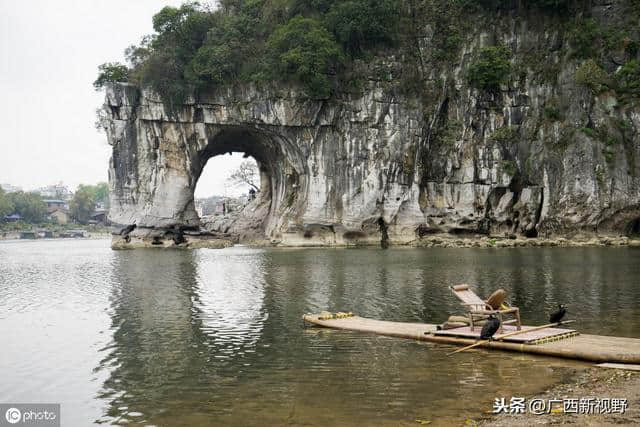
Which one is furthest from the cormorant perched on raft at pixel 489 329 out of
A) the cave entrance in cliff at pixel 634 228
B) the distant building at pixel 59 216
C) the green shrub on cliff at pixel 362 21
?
the distant building at pixel 59 216

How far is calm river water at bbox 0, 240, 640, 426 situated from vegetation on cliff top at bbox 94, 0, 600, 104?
22.7 m

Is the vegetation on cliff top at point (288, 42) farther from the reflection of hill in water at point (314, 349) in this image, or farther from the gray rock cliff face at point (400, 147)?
the reflection of hill in water at point (314, 349)

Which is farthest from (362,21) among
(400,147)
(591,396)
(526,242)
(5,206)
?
(5,206)

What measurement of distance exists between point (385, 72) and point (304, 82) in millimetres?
6273

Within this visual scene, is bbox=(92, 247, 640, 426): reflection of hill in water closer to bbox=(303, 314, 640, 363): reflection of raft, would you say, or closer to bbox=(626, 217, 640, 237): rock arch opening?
bbox=(303, 314, 640, 363): reflection of raft

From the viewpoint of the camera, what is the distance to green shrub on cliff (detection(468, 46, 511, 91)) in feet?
144

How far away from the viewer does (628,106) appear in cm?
4125

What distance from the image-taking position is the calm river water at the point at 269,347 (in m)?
8.17

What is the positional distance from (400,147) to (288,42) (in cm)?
1108

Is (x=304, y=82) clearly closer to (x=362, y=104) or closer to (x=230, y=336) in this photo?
(x=362, y=104)

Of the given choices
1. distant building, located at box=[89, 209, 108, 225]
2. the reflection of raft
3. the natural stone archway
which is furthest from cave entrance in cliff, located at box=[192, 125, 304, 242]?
distant building, located at box=[89, 209, 108, 225]

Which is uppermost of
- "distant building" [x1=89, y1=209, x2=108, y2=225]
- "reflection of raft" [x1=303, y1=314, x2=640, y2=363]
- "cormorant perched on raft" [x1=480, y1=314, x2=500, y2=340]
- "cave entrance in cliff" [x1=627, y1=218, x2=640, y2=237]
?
"distant building" [x1=89, y1=209, x2=108, y2=225]

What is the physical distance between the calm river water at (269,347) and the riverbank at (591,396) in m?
0.31

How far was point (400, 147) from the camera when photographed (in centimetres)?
4584
